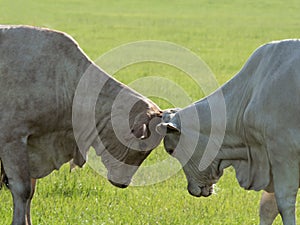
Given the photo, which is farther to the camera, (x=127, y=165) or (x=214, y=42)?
(x=214, y=42)

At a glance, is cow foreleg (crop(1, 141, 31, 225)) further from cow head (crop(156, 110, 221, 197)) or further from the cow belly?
cow head (crop(156, 110, 221, 197))

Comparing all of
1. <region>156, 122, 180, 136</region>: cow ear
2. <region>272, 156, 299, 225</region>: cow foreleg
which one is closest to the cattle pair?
<region>156, 122, 180, 136</region>: cow ear

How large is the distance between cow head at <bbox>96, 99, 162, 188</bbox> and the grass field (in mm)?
536

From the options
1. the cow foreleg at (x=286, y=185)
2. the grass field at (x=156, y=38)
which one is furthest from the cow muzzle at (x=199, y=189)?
the cow foreleg at (x=286, y=185)

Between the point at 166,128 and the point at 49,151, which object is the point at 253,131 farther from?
the point at 49,151

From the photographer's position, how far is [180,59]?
26.6 m

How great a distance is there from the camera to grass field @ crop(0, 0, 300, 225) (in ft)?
29.8

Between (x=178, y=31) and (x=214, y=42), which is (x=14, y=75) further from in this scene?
(x=178, y=31)

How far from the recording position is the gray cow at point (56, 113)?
836 centimetres

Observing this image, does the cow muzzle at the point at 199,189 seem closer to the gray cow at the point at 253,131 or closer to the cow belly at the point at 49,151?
the gray cow at the point at 253,131

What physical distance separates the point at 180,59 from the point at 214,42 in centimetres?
530

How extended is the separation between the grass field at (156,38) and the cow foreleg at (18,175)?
0.37m

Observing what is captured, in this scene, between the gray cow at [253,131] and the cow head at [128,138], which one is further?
the cow head at [128,138]

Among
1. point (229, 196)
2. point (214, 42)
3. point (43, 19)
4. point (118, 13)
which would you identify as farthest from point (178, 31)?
point (229, 196)
